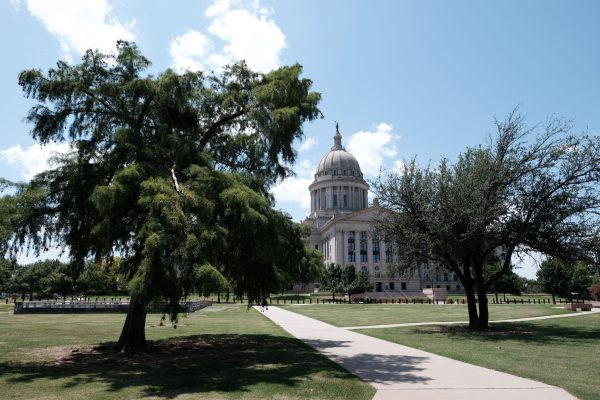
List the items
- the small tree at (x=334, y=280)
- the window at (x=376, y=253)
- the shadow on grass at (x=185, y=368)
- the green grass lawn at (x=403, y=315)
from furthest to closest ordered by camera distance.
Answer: the window at (x=376, y=253) → the small tree at (x=334, y=280) → the green grass lawn at (x=403, y=315) → the shadow on grass at (x=185, y=368)

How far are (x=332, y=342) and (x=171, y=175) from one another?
33.4 ft

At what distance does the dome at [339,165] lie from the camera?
12838 cm

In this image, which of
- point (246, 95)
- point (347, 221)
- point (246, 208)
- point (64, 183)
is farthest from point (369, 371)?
point (347, 221)

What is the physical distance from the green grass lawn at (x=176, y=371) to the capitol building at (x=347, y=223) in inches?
3541

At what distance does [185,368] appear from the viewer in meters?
13.1

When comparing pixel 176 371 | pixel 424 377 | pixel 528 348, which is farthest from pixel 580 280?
pixel 176 371

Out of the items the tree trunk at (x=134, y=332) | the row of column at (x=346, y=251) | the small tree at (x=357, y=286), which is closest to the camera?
the tree trunk at (x=134, y=332)

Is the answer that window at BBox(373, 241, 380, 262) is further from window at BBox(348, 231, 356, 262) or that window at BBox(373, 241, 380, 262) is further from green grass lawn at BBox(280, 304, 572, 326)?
green grass lawn at BBox(280, 304, 572, 326)

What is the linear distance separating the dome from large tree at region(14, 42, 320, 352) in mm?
110943

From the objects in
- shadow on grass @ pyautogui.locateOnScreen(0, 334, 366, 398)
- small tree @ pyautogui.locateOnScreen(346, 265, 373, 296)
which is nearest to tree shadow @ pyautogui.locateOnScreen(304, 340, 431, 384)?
shadow on grass @ pyautogui.locateOnScreen(0, 334, 366, 398)

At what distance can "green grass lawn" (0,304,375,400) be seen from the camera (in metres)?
10.0

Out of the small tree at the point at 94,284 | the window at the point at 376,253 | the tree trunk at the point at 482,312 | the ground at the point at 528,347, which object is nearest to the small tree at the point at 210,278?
the ground at the point at 528,347

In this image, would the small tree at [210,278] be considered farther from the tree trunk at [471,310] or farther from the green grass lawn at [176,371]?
the tree trunk at [471,310]

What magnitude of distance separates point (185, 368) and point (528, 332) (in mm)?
17604
